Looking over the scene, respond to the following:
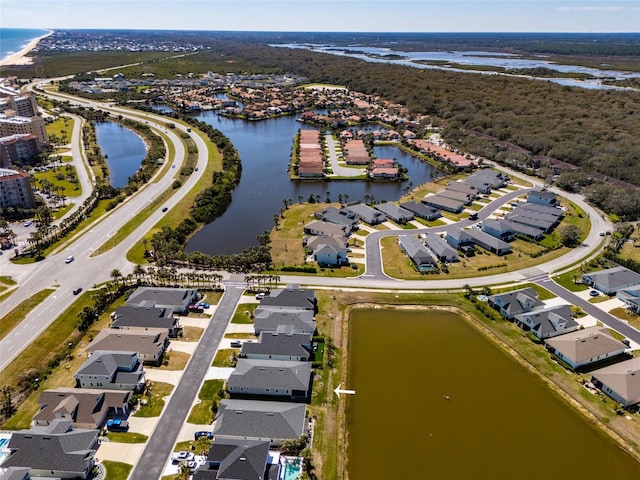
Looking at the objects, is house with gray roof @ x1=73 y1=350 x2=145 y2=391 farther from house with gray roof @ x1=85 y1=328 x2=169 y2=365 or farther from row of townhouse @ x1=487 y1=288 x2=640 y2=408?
row of townhouse @ x1=487 y1=288 x2=640 y2=408

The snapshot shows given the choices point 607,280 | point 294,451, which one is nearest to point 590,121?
point 607,280

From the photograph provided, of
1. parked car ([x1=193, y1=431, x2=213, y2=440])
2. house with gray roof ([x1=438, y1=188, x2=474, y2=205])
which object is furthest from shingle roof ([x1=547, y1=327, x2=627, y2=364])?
house with gray roof ([x1=438, y1=188, x2=474, y2=205])

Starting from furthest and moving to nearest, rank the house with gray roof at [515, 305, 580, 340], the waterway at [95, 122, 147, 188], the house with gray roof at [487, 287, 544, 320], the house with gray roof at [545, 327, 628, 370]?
the waterway at [95, 122, 147, 188] < the house with gray roof at [487, 287, 544, 320] < the house with gray roof at [515, 305, 580, 340] < the house with gray roof at [545, 327, 628, 370]

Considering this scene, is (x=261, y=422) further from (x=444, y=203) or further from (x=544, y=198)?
(x=544, y=198)

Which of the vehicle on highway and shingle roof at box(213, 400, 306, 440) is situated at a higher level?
shingle roof at box(213, 400, 306, 440)

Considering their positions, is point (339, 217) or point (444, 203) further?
point (444, 203)

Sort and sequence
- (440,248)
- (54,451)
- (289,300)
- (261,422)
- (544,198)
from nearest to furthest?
(54,451) < (261,422) < (289,300) < (440,248) < (544,198)

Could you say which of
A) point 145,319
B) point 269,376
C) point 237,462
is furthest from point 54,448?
point 269,376

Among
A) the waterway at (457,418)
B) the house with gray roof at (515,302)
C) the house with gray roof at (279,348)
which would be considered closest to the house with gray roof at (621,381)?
the waterway at (457,418)
